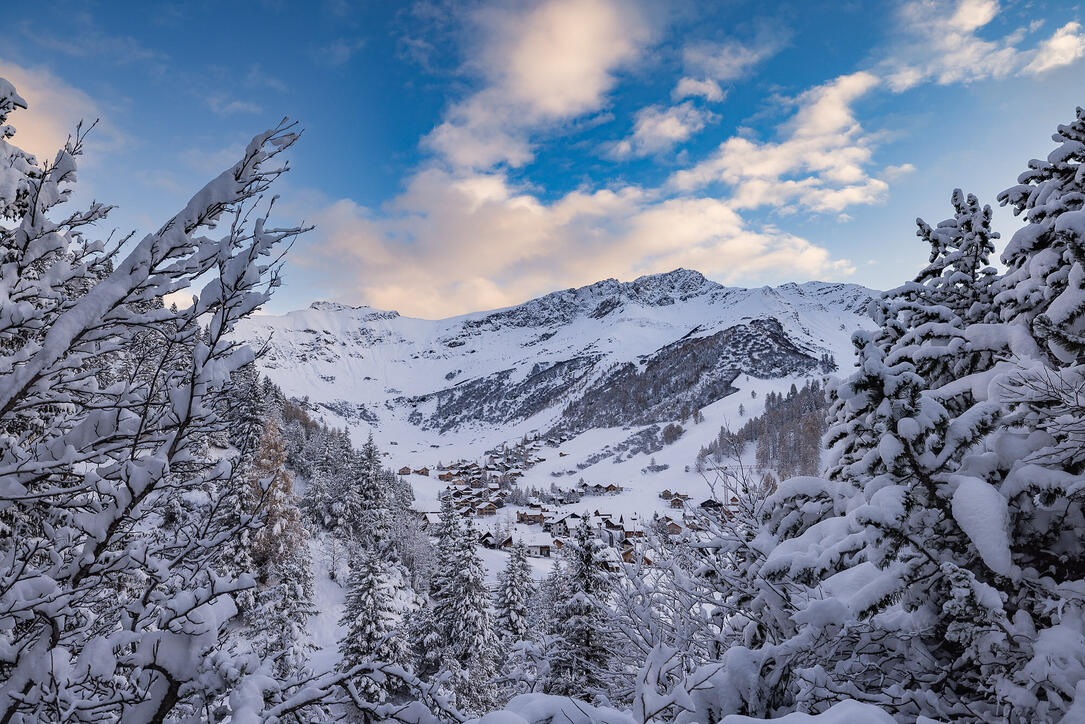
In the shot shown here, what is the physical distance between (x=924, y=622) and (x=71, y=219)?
6.89m

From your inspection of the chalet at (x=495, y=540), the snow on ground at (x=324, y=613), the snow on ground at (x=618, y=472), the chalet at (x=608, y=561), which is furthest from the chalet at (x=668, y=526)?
the chalet at (x=495, y=540)

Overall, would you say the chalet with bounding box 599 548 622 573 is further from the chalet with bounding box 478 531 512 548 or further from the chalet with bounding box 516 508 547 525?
the chalet with bounding box 516 508 547 525

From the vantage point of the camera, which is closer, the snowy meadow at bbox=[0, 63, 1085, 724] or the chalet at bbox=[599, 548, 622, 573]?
the snowy meadow at bbox=[0, 63, 1085, 724]

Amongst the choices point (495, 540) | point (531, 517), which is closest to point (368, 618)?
point (495, 540)

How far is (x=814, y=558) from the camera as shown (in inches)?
125

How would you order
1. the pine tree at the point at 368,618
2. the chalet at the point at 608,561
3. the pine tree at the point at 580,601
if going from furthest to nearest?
the pine tree at the point at 368,618 < the pine tree at the point at 580,601 < the chalet at the point at 608,561

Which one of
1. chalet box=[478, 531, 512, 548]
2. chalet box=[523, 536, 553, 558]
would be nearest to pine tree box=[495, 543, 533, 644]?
chalet box=[523, 536, 553, 558]

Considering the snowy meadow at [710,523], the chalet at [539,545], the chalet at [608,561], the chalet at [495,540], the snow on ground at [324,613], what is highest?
the snowy meadow at [710,523]

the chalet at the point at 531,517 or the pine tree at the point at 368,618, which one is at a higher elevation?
the pine tree at the point at 368,618

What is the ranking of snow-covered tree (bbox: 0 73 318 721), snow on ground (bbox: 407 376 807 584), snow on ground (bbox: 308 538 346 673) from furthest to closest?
1. snow on ground (bbox: 407 376 807 584)
2. snow on ground (bbox: 308 538 346 673)
3. snow-covered tree (bbox: 0 73 318 721)

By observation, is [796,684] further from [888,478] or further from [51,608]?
[51,608]

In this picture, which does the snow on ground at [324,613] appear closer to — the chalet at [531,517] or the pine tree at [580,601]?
the pine tree at [580,601]

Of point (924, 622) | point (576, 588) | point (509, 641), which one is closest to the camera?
point (924, 622)

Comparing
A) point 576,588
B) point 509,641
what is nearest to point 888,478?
point 576,588
